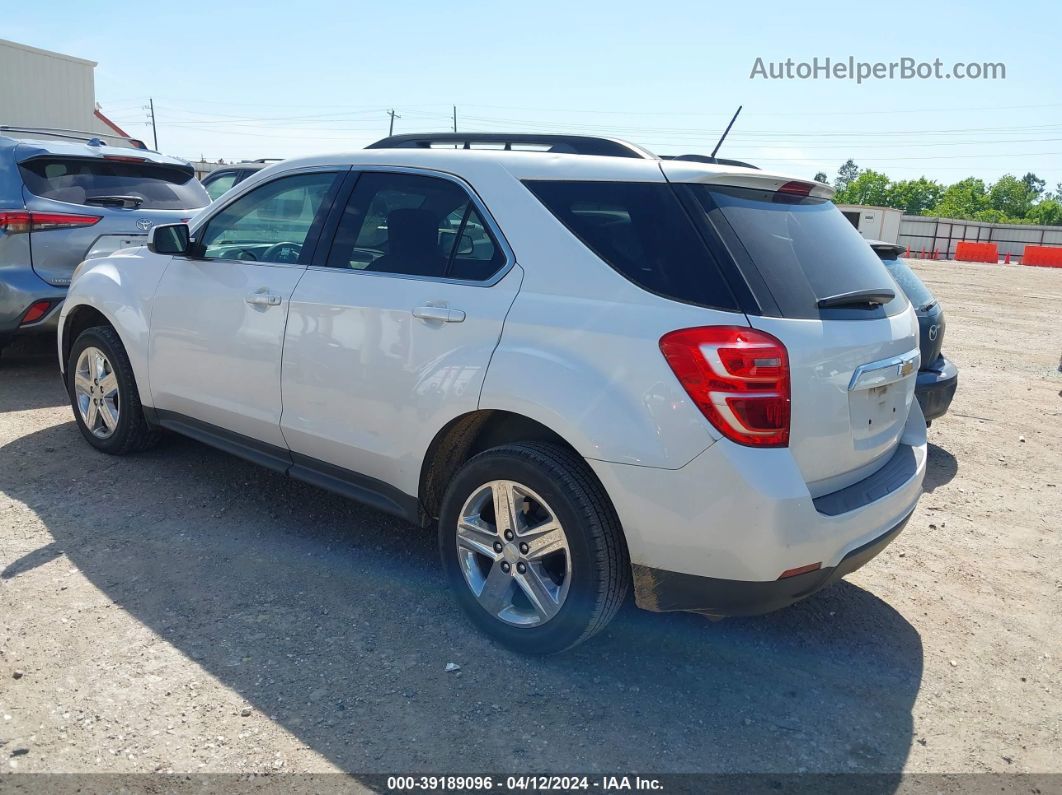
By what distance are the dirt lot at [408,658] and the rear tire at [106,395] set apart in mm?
265

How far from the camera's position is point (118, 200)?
6.92 m

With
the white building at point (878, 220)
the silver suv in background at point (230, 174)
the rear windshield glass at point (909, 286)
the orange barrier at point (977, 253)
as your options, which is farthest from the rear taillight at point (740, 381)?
the white building at point (878, 220)

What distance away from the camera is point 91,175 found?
6.93 m

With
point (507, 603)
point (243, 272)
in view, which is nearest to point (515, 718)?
point (507, 603)

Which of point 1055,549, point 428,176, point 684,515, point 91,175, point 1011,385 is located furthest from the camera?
point 1011,385

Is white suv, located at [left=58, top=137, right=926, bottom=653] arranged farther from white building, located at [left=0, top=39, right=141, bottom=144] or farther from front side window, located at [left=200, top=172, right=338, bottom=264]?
white building, located at [left=0, top=39, right=141, bottom=144]

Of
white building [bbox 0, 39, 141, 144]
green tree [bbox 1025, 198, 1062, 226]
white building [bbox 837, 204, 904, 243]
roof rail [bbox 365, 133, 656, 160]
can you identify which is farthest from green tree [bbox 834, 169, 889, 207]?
roof rail [bbox 365, 133, 656, 160]

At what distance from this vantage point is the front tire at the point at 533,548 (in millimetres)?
2924

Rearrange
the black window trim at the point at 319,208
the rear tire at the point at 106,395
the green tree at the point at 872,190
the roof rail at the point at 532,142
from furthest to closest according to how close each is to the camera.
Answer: the green tree at the point at 872,190 → the rear tire at the point at 106,395 → the black window trim at the point at 319,208 → the roof rail at the point at 532,142

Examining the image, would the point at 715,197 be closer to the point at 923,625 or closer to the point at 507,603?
the point at 507,603

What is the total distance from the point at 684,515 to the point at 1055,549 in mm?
2970

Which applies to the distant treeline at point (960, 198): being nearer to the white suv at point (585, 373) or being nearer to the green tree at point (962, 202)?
the green tree at point (962, 202)

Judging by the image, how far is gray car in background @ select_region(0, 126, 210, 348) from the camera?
256 inches

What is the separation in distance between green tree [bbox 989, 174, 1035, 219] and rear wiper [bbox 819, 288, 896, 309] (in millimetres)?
117667
